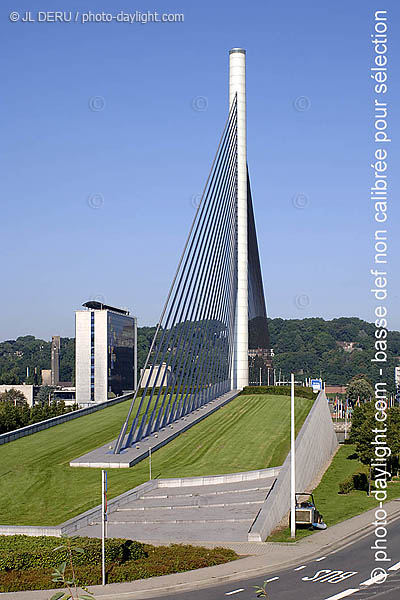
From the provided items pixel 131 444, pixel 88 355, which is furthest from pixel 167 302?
pixel 88 355

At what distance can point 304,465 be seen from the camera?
41562 mm

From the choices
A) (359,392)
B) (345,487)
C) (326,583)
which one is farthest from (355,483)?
(359,392)

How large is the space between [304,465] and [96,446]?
11.4 meters

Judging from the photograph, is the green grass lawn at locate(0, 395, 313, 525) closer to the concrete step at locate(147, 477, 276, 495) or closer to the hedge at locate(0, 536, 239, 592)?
the concrete step at locate(147, 477, 276, 495)

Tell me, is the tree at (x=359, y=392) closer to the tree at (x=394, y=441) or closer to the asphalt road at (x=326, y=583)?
the tree at (x=394, y=441)

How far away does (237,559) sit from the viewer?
24.4 metres

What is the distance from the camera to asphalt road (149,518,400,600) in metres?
20.0

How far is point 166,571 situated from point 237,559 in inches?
103

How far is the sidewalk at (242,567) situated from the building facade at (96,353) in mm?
106426

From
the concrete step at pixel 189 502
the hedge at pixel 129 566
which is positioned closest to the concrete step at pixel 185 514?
the concrete step at pixel 189 502

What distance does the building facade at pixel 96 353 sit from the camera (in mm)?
134750

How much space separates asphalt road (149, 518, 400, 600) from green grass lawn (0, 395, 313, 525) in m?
9.62

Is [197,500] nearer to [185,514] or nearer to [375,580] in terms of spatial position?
[185,514]

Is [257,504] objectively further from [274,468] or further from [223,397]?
[223,397]
